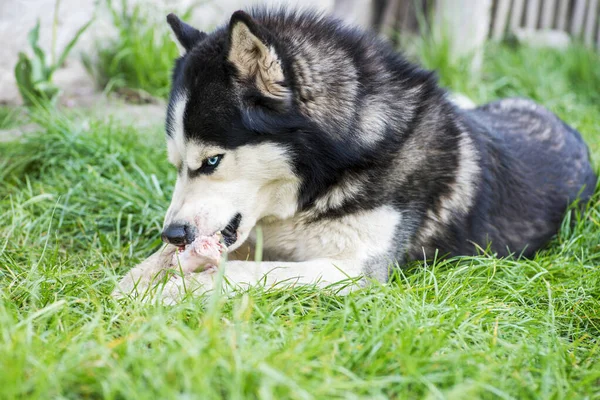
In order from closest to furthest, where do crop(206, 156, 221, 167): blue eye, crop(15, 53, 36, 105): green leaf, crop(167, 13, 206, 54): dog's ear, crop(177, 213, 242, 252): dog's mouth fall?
crop(206, 156, 221, 167): blue eye → crop(177, 213, 242, 252): dog's mouth → crop(167, 13, 206, 54): dog's ear → crop(15, 53, 36, 105): green leaf

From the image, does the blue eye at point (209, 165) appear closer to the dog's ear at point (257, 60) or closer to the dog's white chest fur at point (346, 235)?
the dog's ear at point (257, 60)

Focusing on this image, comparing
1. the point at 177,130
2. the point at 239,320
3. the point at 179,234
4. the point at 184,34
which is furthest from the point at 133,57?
the point at 239,320

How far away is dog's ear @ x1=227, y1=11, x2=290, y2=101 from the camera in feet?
8.60

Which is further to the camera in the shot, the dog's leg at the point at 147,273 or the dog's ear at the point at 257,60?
the dog's leg at the point at 147,273

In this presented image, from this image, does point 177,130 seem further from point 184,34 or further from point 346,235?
point 346,235

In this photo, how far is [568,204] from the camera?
12.5ft

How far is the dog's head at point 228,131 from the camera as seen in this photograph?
2727mm

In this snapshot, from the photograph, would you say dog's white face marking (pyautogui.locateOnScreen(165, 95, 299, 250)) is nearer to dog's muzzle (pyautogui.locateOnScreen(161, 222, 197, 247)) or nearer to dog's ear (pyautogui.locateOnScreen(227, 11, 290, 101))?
dog's muzzle (pyautogui.locateOnScreen(161, 222, 197, 247))

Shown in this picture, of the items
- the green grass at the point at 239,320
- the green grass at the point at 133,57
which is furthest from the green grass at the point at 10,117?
the green grass at the point at 133,57

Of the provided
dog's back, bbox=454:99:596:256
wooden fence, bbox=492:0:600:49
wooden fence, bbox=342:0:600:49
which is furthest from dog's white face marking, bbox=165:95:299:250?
wooden fence, bbox=492:0:600:49

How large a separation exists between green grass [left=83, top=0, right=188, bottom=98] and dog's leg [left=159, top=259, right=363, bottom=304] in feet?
11.0

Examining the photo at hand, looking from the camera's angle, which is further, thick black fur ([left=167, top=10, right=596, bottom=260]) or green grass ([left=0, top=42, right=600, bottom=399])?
thick black fur ([left=167, top=10, right=596, bottom=260])

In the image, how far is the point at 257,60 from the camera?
272cm

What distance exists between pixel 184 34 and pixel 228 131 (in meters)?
0.75
